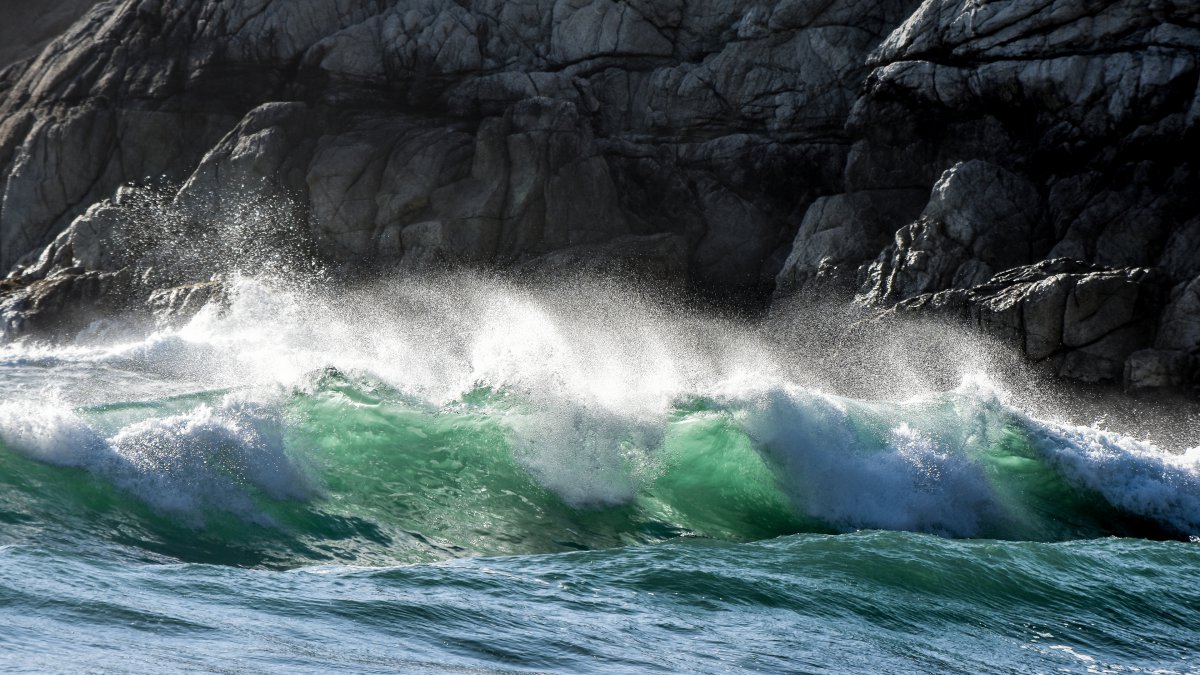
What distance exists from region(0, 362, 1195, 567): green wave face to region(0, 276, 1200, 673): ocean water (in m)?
0.03

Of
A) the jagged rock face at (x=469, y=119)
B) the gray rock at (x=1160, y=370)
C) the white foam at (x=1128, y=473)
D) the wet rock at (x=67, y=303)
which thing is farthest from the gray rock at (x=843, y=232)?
the wet rock at (x=67, y=303)

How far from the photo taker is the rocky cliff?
83.6 feet

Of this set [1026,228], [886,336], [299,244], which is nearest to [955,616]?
[886,336]

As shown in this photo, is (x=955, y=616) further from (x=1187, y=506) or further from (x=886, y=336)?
(x=886, y=336)

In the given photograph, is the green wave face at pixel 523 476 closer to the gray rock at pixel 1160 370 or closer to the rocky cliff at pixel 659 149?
the gray rock at pixel 1160 370

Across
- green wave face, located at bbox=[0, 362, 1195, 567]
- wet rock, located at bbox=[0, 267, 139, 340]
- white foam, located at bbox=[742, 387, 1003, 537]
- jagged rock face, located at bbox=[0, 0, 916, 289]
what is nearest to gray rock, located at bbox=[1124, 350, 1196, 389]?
green wave face, located at bbox=[0, 362, 1195, 567]

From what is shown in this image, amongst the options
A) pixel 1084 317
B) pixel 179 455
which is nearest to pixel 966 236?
pixel 1084 317

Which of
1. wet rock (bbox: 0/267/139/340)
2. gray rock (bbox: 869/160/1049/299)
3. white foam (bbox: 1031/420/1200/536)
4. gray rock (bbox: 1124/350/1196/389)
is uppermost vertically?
gray rock (bbox: 869/160/1049/299)

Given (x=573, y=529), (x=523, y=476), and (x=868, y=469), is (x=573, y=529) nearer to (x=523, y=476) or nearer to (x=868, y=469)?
(x=523, y=476)

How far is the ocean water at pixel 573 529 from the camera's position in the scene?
6.63m

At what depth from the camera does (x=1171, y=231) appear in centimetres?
2453

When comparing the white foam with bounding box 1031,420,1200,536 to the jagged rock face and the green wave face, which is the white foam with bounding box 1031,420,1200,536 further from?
the jagged rock face

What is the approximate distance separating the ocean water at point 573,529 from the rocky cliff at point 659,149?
1215 centimetres

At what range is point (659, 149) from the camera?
33719mm
